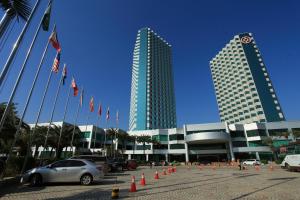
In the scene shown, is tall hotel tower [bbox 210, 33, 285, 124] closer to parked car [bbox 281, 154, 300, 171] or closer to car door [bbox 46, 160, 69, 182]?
parked car [bbox 281, 154, 300, 171]

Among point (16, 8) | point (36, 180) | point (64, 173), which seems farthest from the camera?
→ point (64, 173)

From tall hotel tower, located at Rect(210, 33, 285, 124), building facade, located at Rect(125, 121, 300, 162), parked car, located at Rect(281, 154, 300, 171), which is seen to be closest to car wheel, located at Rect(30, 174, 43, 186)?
parked car, located at Rect(281, 154, 300, 171)

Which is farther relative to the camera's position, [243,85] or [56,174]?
[243,85]

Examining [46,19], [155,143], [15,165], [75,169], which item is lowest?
[75,169]

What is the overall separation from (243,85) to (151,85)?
4923 centimetres

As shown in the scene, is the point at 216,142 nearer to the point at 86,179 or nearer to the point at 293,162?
the point at 293,162

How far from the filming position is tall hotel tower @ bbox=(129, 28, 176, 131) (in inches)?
4151

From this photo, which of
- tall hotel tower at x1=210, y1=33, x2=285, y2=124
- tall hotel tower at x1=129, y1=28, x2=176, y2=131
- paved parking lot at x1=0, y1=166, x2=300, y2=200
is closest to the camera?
paved parking lot at x1=0, y1=166, x2=300, y2=200

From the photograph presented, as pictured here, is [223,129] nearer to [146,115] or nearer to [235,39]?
[146,115]

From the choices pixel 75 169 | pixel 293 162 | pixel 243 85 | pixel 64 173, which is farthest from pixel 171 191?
pixel 243 85

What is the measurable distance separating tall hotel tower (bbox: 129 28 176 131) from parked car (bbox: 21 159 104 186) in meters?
87.1

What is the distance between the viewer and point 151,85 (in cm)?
11450

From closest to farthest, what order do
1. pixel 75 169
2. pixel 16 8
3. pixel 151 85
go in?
1. pixel 16 8
2. pixel 75 169
3. pixel 151 85

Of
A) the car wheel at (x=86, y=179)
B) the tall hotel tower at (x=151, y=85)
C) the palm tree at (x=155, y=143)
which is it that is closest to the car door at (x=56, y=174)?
the car wheel at (x=86, y=179)
